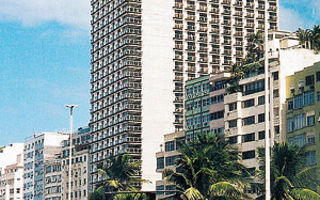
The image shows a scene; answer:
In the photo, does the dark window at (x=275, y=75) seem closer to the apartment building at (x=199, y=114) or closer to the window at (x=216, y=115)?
the apartment building at (x=199, y=114)

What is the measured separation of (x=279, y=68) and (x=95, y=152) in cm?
8035

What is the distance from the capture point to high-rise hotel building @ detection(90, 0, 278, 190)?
6969 inches

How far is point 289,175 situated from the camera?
82750mm

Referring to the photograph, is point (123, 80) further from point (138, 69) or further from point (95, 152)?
point (95, 152)

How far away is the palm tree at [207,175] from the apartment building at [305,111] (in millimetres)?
18838

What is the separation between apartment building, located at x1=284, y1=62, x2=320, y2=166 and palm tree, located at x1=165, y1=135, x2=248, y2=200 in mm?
18838

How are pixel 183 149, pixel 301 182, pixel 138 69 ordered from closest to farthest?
pixel 301 182 < pixel 183 149 < pixel 138 69

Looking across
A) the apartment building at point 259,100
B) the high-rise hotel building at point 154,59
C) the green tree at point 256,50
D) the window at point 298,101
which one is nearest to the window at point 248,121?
the apartment building at point 259,100

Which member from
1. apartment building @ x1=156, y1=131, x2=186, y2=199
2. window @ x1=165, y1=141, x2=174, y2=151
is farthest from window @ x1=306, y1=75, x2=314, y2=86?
window @ x1=165, y1=141, x2=174, y2=151

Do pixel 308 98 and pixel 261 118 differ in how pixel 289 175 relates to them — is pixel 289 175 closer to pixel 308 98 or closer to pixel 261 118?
pixel 308 98

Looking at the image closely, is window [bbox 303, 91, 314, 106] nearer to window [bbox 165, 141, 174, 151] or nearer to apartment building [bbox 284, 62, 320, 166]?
apartment building [bbox 284, 62, 320, 166]

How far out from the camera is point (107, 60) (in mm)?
191750

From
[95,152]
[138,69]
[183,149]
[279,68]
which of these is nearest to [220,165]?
[183,149]

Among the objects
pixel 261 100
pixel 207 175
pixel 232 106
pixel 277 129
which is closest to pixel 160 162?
pixel 232 106
